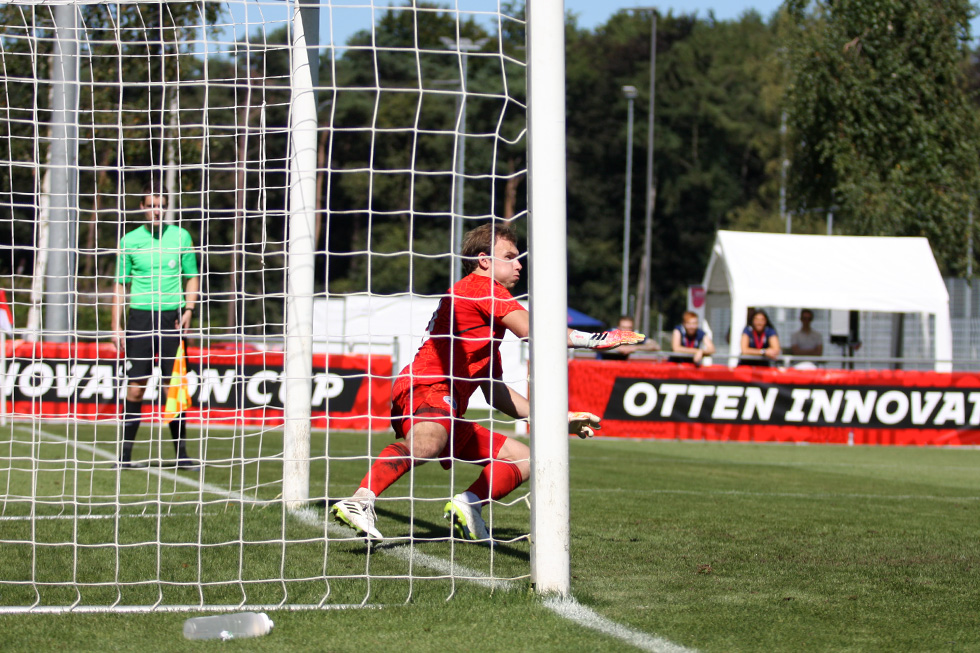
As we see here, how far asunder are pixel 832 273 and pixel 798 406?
4094 millimetres

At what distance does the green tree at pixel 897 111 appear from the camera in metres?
28.6

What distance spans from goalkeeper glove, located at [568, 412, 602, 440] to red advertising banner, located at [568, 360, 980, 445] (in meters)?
10.4

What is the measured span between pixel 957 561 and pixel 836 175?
27.4 metres

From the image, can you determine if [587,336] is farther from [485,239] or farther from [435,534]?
[435,534]

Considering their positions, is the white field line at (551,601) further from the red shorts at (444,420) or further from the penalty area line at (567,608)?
the red shorts at (444,420)

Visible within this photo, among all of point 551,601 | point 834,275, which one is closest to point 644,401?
point 834,275

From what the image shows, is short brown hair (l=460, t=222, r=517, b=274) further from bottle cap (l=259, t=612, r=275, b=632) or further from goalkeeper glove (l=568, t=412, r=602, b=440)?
bottle cap (l=259, t=612, r=275, b=632)

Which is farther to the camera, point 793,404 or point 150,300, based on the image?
point 793,404

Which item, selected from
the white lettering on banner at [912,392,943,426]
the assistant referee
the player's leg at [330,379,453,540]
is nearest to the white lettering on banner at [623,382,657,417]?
the white lettering on banner at [912,392,943,426]

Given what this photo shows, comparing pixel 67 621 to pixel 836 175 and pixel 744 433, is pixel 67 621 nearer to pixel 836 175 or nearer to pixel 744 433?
pixel 744 433

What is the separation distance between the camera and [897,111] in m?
29.4

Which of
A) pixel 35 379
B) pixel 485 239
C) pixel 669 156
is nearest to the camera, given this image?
pixel 485 239

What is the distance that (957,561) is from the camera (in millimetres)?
5336

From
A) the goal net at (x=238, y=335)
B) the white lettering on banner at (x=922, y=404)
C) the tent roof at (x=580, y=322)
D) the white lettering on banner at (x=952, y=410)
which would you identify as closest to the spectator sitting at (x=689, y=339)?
the white lettering on banner at (x=922, y=404)
